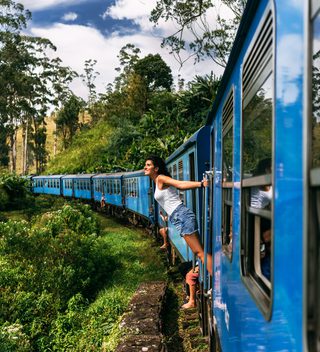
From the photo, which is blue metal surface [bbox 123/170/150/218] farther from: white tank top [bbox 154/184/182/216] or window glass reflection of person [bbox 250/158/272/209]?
window glass reflection of person [bbox 250/158/272/209]

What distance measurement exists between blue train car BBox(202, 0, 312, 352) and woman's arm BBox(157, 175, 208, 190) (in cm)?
132

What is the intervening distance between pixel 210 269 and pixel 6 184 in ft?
77.5

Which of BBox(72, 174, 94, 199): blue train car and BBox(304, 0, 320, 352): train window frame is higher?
BBox(304, 0, 320, 352): train window frame

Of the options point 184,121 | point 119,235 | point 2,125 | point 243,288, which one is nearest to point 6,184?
point 184,121

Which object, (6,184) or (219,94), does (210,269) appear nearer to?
(219,94)

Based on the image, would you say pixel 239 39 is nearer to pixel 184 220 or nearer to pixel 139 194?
pixel 184 220

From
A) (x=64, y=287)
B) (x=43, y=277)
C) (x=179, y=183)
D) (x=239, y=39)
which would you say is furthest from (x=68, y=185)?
(x=239, y=39)

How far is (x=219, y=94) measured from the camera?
3857 mm

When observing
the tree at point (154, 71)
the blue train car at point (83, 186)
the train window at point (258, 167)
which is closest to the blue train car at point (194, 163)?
the train window at point (258, 167)

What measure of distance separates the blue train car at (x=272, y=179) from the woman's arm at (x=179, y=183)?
4.33 ft

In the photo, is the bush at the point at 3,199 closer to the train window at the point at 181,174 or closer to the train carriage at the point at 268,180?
the train window at the point at 181,174

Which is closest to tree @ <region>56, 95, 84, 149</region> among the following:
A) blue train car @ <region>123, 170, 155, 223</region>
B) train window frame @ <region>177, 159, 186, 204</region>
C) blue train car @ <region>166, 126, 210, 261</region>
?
blue train car @ <region>123, 170, 155, 223</region>

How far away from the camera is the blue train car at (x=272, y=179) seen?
3.86 feet

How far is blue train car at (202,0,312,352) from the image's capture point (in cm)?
118
